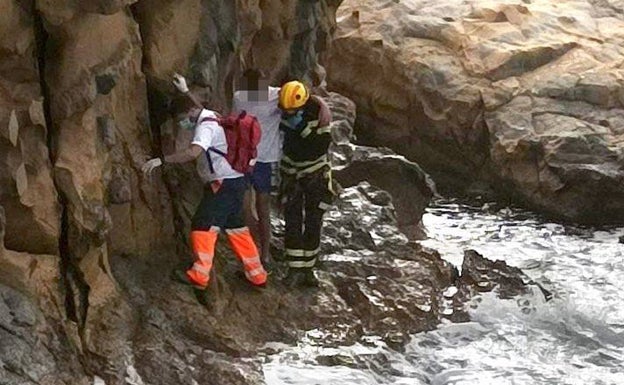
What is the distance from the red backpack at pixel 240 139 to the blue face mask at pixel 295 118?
722mm

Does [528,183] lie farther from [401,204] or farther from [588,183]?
[401,204]

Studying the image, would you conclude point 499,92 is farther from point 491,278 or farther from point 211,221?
point 211,221

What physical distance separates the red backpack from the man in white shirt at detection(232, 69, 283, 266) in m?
0.46

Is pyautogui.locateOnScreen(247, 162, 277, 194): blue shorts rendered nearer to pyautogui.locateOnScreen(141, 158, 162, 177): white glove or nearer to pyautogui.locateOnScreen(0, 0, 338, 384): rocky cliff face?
pyautogui.locateOnScreen(0, 0, 338, 384): rocky cliff face

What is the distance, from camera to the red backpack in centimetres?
857

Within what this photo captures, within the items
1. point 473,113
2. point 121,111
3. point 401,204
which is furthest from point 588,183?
point 121,111

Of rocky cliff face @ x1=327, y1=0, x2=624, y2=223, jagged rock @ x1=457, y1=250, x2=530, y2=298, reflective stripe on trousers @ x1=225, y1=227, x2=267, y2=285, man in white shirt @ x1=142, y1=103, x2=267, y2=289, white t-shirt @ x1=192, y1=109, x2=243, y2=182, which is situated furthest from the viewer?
rocky cliff face @ x1=327, y1=0, x2=624, y2=223

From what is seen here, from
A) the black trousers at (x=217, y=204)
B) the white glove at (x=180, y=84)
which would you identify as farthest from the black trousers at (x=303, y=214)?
the white glove at (x=180, y=84)

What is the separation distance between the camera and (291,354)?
8.98 metres

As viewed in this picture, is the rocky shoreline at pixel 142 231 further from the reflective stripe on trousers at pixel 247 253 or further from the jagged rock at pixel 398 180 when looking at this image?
the jagged rock at pixel 398 180

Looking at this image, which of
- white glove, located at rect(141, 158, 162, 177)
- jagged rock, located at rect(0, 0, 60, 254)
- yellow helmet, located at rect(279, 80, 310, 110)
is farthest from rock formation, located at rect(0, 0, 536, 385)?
yellow helmet, located at rect(279, 80, 310, 110)

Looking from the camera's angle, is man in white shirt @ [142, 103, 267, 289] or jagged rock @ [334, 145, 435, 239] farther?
jagged rock @ [334, 145, 435, 239]

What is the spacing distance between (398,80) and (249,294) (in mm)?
9802

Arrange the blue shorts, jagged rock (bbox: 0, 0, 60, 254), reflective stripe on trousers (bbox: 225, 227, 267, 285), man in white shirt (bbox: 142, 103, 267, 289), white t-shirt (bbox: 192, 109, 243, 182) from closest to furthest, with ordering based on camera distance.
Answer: jagged rock (bbox: 0, 0, 60, 254) < white t-shirt (bbox: 192, 109, 243, 182) < man in white shirt (bbox: 142, 103, 267, 289) < reflective stripe on trousers (bbox: 225, 227, 267, 285) < the blue shorts
